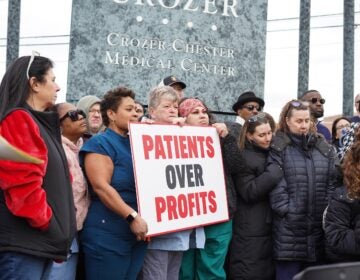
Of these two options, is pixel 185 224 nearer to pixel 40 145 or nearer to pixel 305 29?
pixel 40 145

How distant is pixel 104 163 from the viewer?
10.9ft

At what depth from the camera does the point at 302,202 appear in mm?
3871

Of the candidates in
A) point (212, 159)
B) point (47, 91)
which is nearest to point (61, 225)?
point (47, 91)

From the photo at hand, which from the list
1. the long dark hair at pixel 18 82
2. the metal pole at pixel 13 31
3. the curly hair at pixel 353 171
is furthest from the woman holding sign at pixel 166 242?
the metal pole at pixel 13 31

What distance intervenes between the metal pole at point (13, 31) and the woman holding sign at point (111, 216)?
10.2 ft

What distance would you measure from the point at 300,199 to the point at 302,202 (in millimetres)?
25

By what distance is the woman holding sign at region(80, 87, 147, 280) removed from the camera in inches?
127

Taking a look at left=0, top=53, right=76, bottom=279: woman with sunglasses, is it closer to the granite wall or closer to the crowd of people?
the crowd of people

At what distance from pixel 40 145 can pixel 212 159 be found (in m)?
1.74

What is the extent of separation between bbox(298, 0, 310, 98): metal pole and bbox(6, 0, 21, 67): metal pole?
338 cm

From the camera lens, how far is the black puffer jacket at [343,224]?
3.34 metres

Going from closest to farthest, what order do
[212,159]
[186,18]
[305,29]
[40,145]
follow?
[40,145] → [212,159] → [186,18] → [305,29]

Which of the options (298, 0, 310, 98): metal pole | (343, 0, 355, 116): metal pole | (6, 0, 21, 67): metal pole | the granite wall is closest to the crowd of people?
the granite wall

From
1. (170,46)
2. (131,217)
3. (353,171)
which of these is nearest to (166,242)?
(131,217)
